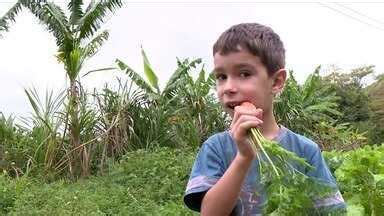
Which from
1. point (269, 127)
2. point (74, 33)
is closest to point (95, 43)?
point (74, 33)

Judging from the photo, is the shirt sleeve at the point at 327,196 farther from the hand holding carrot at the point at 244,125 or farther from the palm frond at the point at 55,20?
the palm frond at the point at 55,20

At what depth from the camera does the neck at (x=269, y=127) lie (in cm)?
149

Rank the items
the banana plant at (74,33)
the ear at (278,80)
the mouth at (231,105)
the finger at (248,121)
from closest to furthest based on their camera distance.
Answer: the finger at (248,121), the mouth at (231,105), the ear at (278,80), the banana plant at (74,33)

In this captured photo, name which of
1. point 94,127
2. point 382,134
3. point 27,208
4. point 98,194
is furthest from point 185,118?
point 382,134

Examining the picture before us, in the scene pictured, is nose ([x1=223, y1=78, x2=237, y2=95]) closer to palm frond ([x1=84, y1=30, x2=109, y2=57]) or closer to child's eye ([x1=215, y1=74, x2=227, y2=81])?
child's eye ([x1=215, y1=74, x2=227, y2=81])

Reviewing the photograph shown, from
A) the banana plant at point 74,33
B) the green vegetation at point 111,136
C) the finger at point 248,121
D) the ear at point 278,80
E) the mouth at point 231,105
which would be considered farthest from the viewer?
the banana plant at point 74,33

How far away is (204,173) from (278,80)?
30 centimetres

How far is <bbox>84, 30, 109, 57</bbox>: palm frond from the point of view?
10438 mm

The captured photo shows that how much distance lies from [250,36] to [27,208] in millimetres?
5028

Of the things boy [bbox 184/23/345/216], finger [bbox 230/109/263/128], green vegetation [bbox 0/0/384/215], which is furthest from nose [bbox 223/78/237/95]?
green vegetation [bbox 0/0/384/215]

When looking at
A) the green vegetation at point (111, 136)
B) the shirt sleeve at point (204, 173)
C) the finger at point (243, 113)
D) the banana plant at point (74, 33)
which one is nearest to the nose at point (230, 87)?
the finger at point (243, 113)

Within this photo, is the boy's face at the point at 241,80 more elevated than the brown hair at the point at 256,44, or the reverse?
the brown hair at the point at 256,44

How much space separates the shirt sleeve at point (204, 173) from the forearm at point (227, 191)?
0.20ft

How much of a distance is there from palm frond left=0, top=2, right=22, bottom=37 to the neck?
1025 centimetres
